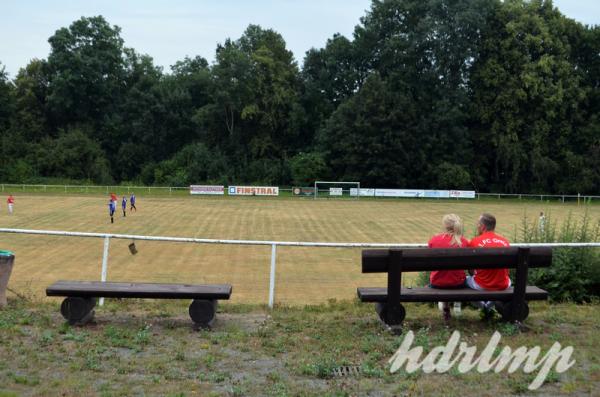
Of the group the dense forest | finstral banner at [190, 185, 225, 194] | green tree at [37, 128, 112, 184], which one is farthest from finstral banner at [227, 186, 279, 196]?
green tree at [37, 128, 112, 184]

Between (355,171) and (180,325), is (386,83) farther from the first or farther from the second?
(180,325)

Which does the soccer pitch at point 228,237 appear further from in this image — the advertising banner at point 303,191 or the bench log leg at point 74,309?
the advertising banner at point 303,191

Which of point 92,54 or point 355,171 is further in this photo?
point 92,54

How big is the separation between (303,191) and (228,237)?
3361 centimetres

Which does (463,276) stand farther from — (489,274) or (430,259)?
(430,259)

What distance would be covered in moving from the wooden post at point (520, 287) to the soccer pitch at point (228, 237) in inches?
256

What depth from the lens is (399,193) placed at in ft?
203

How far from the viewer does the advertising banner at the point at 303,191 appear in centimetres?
6168

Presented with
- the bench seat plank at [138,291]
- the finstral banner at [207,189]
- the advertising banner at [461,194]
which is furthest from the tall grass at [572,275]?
the finstral banner at [207,189]

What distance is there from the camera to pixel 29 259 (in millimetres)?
20719

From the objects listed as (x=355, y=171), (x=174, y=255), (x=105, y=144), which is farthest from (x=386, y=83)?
(x=174, y=255)

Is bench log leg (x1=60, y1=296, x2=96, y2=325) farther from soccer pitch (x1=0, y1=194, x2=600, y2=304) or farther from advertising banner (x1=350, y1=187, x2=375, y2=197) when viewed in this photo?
advertising banner (x1=350, y1=187, x2=375, y2=197)

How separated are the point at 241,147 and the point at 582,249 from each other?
220 feet

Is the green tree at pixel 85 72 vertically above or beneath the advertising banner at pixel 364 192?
above
